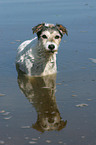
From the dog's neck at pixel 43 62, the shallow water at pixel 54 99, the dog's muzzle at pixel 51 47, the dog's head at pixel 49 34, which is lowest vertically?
the shallow water at pixel 54 99

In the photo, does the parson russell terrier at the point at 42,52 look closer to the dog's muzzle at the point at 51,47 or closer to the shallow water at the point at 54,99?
the dog's muzzle at the point at 51,47

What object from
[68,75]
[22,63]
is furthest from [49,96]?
[22,63]

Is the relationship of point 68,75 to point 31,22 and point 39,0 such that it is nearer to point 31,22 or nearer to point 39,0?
point 31,22

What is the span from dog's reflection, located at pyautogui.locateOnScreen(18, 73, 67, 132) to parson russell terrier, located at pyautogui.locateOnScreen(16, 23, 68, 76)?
0.72 feet

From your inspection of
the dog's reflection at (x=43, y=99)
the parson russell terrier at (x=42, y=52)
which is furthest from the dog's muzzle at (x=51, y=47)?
the dog's reflection at (x=43, y=99)

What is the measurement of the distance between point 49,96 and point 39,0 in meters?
19.8

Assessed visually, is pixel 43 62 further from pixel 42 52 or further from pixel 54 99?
pixel 54 99

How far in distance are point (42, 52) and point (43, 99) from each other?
71.4 inches

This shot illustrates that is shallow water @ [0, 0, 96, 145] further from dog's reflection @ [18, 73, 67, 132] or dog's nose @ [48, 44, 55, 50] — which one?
dog's nose @ [48, 44, 55, 50]

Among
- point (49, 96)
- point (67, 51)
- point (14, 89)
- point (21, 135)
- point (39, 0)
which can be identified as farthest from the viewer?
point (39, 0)

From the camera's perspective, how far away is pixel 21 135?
18.0 ft

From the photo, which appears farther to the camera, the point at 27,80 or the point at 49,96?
the point at 27,80

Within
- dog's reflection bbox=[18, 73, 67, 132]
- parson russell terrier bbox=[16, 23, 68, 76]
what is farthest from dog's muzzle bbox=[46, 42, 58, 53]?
dog's reflection bbox=[18, 73, 67, 132]

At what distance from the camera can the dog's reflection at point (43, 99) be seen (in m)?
5.88
